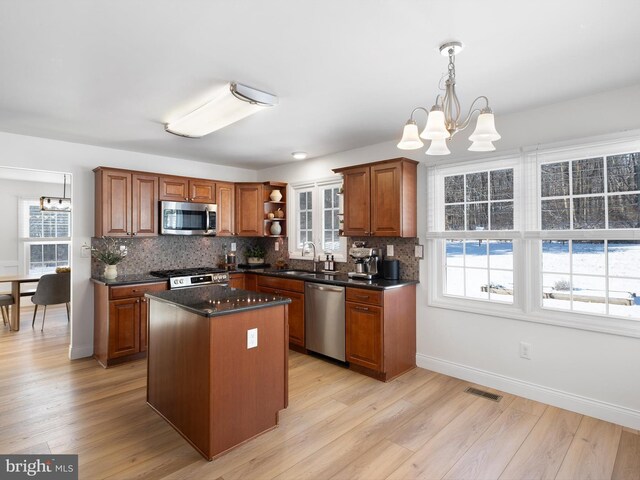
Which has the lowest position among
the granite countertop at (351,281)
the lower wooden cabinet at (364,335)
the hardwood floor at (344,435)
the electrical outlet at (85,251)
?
the hardwood floor at (344,435)

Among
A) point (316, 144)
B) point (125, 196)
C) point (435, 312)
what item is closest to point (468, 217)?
point (435, 312)

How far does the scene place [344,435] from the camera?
2.54 meters

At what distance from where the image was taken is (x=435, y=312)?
12.2ft

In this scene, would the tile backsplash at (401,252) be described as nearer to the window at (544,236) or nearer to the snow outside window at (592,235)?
the window at (544,236)

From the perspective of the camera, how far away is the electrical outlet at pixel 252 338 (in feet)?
7.93

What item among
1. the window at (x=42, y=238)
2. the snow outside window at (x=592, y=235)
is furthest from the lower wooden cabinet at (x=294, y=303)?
the window at (x=42, y=238)

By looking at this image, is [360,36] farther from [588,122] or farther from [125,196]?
[125,196]

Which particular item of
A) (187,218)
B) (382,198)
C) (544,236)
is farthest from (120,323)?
(544,236)

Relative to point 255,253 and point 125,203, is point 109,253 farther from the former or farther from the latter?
point 255,253

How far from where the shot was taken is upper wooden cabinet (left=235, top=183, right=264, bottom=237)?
524cm

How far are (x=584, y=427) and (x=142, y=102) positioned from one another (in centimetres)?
414

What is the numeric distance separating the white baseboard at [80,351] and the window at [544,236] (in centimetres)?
391

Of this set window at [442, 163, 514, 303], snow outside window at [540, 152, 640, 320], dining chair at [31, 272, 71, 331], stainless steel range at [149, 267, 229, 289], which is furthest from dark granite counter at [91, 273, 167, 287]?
snow outside window at [540, 152, 640, 320]

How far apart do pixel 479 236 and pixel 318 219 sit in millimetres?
2174
